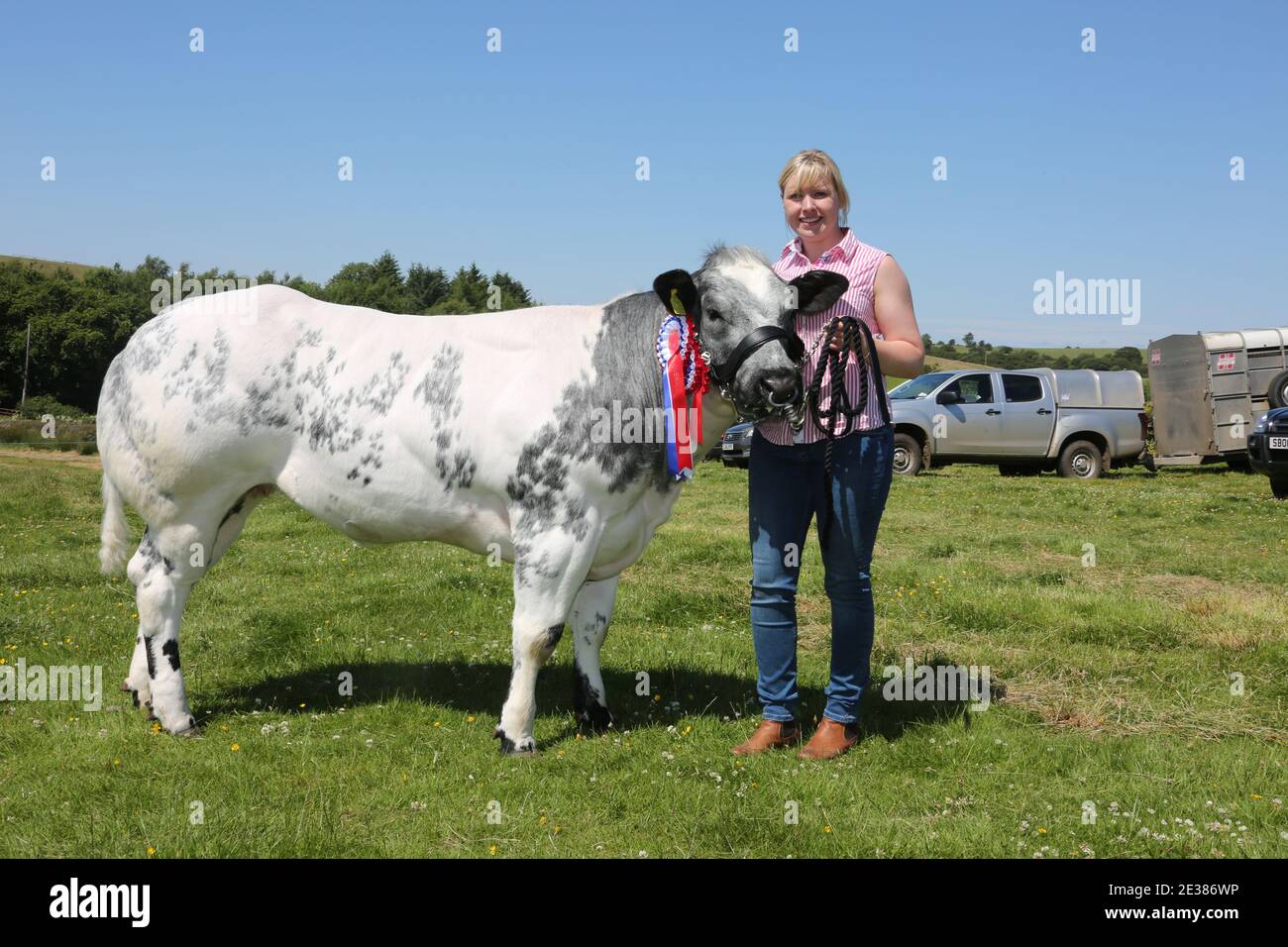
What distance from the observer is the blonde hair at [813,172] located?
4852 millimetres

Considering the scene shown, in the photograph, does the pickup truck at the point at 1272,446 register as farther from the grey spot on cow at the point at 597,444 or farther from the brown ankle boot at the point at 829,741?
the grey spot on cow at the point at 597,444

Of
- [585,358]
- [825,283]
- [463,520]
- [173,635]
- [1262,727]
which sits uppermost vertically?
[825,283]

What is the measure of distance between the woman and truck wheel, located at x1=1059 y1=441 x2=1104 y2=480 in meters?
19.1

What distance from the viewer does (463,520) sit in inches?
Answer: 202

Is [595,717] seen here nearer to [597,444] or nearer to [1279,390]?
[597,444]

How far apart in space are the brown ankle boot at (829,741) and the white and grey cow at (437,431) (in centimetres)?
117

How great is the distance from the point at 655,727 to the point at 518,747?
817 millimetres

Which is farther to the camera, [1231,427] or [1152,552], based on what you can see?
[1231,427]

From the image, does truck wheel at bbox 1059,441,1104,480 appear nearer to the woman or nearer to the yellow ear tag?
the woman

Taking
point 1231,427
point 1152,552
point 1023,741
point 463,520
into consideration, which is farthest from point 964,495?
point 463,520

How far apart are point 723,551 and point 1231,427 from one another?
19.0m

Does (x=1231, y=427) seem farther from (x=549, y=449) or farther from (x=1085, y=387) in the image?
(x=549, y=449)

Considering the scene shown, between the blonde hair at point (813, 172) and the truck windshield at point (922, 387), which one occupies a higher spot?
the blonde hair at point (813, 172)

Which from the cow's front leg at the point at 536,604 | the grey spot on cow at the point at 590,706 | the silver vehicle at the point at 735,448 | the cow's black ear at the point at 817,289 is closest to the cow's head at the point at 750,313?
the cow's black ear at the point at 817,289
